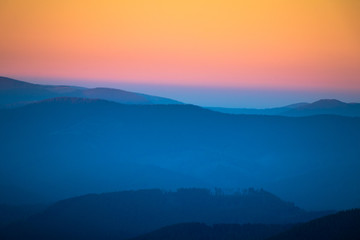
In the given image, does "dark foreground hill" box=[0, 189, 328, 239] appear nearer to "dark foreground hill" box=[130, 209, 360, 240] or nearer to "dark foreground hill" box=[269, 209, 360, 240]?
"dark foreground hill" box=[130, 209, 360, 240]

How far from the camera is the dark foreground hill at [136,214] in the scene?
91.8m

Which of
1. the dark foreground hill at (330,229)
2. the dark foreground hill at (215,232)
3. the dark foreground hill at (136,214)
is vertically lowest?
the dark foreground hill at (136,214)

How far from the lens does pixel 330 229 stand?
61.8 m

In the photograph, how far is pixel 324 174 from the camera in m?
190

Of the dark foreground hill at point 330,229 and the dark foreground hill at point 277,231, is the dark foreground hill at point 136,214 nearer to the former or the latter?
the dark foreground hill at point 277,231

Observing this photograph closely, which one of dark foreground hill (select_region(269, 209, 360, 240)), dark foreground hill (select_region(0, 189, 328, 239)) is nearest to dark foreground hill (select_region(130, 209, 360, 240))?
dark foreground hill (select_region(269, 209, 360, 240))

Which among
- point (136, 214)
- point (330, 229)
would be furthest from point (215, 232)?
point (136, 214)

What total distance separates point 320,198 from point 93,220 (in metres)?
91.0

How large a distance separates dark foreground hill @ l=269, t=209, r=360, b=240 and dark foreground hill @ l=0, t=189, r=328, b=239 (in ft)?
84.6

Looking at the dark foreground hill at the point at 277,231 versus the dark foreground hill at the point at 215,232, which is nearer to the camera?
the dark foreground hill at the point at 277,231

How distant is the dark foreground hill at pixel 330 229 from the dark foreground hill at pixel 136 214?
1015 inches

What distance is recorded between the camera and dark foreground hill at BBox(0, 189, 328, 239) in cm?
9181

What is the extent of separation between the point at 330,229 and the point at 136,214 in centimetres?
4843

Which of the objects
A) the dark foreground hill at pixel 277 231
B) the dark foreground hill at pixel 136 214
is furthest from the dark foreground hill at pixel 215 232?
the dark foreground hill at pixel 136 214
